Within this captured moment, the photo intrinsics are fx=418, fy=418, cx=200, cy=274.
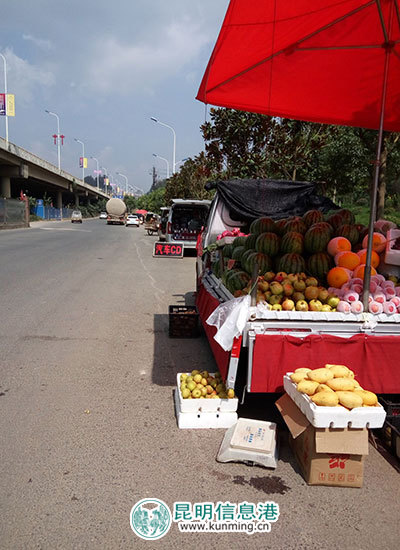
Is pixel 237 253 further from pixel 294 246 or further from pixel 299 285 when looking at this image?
pixel 299 285

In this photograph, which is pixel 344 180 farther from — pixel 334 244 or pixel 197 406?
pixel 197 406

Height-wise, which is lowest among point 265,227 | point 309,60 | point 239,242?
point 239,242

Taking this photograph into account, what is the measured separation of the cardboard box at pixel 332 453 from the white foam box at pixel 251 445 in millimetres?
249

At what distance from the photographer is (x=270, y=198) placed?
25.2 ft

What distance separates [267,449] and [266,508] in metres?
0.49

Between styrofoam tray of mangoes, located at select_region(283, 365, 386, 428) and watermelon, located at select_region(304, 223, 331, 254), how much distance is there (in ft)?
4.95

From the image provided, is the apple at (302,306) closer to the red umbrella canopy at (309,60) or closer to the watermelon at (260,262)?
the watermelon at (260,262)

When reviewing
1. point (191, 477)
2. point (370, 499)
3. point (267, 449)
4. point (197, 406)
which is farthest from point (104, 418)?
point (370, 499)

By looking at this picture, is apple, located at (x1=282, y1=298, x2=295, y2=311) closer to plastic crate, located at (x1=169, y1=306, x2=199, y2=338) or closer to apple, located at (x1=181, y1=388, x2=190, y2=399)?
apple, located at (x1=181, y1=388, x2=190, y2=399)

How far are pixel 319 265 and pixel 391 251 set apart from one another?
69cm

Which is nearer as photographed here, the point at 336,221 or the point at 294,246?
the point at 294,246

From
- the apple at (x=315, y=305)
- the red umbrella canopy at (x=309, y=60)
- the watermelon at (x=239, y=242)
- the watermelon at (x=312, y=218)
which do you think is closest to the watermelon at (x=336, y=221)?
the watermelon at (x=312, y=218)

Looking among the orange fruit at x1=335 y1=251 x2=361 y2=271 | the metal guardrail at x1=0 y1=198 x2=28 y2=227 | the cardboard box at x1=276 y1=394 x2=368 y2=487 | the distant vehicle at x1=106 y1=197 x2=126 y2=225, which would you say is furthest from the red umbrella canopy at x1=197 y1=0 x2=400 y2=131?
the distant vehicle at x1=106 y1=197 x2=126 y2=225

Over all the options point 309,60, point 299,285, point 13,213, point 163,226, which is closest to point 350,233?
point 299,285
